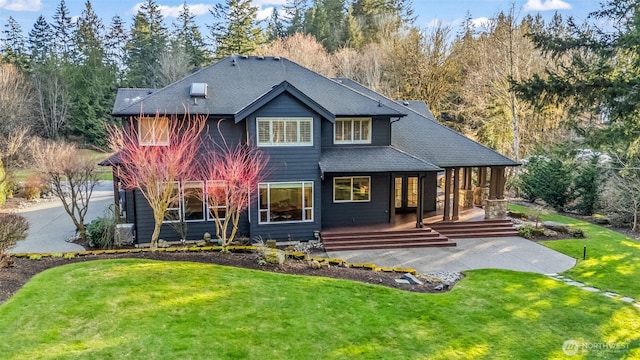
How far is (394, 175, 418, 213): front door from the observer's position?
19281 mm

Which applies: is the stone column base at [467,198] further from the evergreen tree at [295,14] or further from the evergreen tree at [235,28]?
the evergreen tree at [295,14]

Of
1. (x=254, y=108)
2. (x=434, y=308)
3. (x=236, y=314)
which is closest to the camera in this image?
(x=236, y=314)

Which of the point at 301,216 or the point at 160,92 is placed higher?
the point at 160,92

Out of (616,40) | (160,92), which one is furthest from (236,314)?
(616,40)

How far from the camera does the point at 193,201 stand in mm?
16047

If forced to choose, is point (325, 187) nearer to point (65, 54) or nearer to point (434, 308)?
point (434, 308)

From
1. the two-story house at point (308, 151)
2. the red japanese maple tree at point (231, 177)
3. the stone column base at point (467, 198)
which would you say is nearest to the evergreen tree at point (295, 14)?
the two-story house at point (308, 151)

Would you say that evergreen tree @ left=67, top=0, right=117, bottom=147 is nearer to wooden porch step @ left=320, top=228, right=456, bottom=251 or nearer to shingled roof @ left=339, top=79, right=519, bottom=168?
shingled roof @ left=339, top=79, right=519, bottom=168

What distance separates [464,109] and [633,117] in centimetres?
2026

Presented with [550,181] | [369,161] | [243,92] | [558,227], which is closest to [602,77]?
[558,227]

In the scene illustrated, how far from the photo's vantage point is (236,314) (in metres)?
8.38

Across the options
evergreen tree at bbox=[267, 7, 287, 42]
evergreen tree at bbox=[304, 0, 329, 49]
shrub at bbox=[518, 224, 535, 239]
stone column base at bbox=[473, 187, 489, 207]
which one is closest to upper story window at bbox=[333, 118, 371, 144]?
shrub at bbox=[518, 224, 535, 239]

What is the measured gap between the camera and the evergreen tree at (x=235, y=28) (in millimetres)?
46562

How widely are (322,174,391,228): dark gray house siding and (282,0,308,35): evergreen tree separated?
127ft
